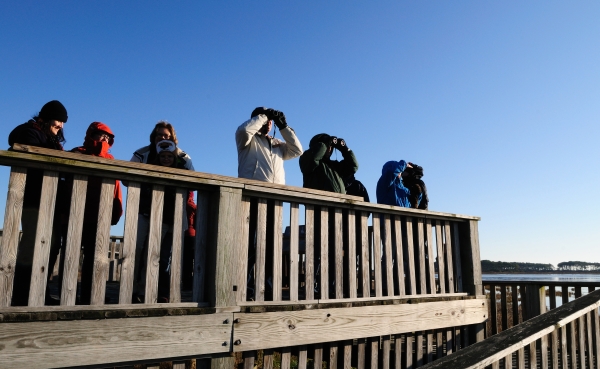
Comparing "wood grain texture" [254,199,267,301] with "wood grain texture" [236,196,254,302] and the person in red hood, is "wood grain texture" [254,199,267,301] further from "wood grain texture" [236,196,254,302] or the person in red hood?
the person in red hood

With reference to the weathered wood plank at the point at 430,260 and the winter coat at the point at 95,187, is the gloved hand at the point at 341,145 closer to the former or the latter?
the weathered wood plank at the point at 430,260

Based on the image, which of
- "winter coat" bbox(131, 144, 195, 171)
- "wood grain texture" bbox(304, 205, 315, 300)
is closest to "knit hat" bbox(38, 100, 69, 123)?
"winter coat" bbox(131, 144, 195, 171)

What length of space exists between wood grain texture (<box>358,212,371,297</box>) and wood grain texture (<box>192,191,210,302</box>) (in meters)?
1.59

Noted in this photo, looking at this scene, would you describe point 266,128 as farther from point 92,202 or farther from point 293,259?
point 92,202

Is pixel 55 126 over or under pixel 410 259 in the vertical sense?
over

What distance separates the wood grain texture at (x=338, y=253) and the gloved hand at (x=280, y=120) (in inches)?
47.8

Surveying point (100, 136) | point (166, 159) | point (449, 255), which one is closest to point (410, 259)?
point (449, 255)

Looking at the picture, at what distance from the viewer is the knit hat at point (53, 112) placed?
11.5 ft

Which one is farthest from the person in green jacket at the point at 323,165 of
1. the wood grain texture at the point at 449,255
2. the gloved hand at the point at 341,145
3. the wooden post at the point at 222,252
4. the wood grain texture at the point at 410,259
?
the wooden post at the point at 222,252

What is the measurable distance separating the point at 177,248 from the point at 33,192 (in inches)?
38.4

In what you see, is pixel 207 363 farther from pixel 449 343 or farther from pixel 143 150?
pixel 449 343

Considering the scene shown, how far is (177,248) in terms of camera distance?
10.8ft

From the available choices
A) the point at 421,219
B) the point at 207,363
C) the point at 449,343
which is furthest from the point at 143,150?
the point at 449,343

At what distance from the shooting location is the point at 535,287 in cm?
702
